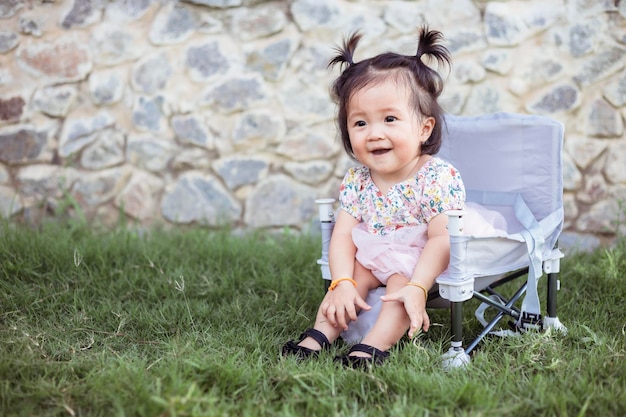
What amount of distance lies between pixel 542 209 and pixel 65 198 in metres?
2.51

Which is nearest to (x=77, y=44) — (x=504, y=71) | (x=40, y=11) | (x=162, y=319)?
(x=40, y=11)

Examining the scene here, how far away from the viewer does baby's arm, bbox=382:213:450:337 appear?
1866 mm

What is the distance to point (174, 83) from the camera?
343 centimetres

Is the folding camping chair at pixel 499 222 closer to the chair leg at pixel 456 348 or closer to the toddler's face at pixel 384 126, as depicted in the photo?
the chair leg at pixel 456 348

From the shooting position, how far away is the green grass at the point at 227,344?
1593 mm

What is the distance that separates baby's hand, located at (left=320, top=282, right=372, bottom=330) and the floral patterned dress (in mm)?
140

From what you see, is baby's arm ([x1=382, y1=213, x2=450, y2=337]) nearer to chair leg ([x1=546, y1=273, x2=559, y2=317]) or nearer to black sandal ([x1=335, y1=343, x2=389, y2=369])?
black sandal ([x1=335, y1=343, x2=389, y2=369])

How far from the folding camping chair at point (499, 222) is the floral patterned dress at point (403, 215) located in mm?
119

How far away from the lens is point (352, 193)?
223cm

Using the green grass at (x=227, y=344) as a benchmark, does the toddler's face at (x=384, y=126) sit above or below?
above

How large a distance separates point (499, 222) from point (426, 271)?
49 centimetres

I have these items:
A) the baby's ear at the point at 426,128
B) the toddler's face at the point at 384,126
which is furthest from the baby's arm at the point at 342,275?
the baby's ear at the point at 426,128

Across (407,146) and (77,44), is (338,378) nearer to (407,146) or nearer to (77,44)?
(407,146)

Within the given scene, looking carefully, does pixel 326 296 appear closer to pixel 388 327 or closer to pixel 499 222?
pixel 388 327
